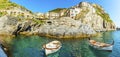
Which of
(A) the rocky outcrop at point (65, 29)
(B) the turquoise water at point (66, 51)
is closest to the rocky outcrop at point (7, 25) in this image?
(A) the rocky outcrop at point (65, 29)

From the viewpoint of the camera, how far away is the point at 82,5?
18738cm

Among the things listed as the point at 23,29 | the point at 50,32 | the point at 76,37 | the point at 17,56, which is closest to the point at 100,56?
the point at 17,56

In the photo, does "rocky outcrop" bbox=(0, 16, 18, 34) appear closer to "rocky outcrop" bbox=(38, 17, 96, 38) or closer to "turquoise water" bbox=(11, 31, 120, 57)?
"rocky outcrop" bbox=(38, 17, 96, 38)

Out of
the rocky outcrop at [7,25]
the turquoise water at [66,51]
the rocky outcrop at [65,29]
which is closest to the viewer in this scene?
the turquoise water at [66,51]

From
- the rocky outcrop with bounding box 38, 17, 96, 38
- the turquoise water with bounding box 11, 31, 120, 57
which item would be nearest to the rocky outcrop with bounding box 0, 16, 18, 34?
the rocky outcrop with bounding box 38, 17, 96, 38

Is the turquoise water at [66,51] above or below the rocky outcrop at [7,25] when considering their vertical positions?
below

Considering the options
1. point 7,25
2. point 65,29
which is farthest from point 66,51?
point 7,25

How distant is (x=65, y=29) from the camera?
317ft

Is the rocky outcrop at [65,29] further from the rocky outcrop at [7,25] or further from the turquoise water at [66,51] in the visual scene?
the turquoise water at [66,51]

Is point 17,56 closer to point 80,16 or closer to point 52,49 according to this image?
point 52,49

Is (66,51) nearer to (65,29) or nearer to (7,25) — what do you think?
(65,29)

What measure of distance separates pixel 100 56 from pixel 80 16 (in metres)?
126

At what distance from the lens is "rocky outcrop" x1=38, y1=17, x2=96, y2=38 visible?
309 feet

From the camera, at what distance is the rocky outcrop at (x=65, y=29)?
94.2 meters
